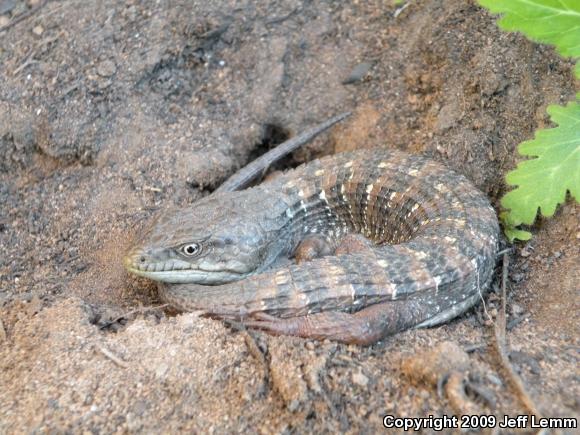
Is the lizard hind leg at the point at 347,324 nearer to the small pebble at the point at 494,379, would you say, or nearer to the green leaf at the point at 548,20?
the small pebble at the point at 494,379

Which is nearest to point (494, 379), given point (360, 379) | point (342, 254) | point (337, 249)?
point (360, 379)

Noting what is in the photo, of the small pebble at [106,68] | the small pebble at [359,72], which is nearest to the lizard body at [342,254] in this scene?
the small pebble at [359,72]

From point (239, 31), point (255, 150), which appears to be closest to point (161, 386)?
point (255, 150)

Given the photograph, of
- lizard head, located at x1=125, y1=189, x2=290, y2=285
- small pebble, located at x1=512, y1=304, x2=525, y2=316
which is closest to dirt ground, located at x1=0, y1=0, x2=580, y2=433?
small pebble, located at x1=512, y1=304, x2=525, y2=316

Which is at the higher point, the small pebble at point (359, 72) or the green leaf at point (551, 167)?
the small pebble at point (359, 72)

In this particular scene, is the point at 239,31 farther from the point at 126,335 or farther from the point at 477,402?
the point at 477,402

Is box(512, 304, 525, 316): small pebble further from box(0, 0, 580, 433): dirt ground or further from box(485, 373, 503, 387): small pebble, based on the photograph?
box(485, 373, 503, 387): small pebble
